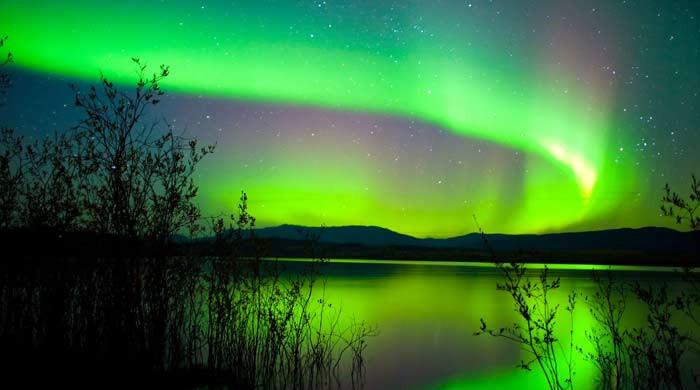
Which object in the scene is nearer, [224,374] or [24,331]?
[224,374]

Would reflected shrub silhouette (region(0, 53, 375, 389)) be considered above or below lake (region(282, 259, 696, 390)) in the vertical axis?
above

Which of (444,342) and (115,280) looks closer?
(115,280)

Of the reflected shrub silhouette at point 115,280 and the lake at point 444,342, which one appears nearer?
the reflected shrub silhouette at point 115,280

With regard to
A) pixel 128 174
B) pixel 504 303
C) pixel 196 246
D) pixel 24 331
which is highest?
pixel 128 174

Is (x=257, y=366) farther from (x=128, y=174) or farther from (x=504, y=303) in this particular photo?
(x=504, y=303)

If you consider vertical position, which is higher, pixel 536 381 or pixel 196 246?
pixel 196 246

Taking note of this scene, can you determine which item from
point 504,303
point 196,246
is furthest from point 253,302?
point 504,303

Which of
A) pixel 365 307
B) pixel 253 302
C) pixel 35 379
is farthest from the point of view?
pixel 365 307

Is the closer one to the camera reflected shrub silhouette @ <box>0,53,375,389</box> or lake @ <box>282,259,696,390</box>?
reflected shrub silhouette @ <box>0,53,375,389</box>

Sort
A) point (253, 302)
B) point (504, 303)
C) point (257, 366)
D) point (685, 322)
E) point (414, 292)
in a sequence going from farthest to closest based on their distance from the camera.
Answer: point (414, 292) < point (504, 303) < point (685, 322) < point (257, 366) < point (253, 302)

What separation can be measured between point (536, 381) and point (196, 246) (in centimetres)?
1013

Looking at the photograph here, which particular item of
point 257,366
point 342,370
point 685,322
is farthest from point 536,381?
point 685,322

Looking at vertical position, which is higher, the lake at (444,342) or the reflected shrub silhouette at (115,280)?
the reflected shrub silhouette at (115,280)

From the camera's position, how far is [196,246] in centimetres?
1005
